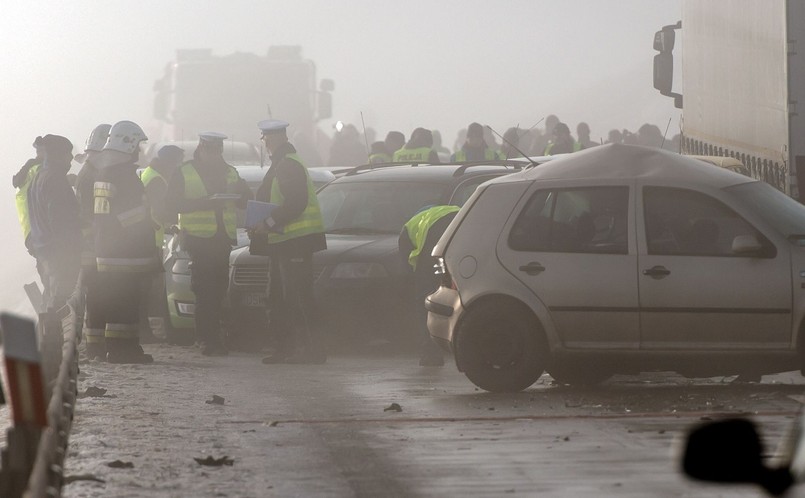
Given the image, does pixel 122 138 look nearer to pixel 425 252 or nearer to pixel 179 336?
pixel 179 336

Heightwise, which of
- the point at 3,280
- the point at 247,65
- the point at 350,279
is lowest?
the point at 3,280

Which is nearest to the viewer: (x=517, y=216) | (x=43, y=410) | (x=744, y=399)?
(x=43, y=410)

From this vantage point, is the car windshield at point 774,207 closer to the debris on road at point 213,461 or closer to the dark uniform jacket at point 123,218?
the debris on road at point 213,461

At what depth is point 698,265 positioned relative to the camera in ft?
35.7

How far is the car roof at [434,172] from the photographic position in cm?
1561

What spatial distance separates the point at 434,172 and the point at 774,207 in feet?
17.1

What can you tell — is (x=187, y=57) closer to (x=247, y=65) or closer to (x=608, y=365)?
(x=247, y=65)

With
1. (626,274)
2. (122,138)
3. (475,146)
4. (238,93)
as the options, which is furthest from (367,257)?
(238,93)

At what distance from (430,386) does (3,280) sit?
130 feet

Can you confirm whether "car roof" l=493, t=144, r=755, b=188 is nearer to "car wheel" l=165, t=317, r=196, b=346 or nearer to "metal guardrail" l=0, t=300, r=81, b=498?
"metal guardrail" l=0, t=300, r=81, b=498

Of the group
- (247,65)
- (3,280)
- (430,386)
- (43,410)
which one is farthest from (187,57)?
(43,410)

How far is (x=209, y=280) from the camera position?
15.1m

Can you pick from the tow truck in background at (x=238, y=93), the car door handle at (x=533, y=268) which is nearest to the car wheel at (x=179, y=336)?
the car door handle at (x=533, y=268)

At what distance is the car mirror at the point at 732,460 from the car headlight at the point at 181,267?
13.2 metres
